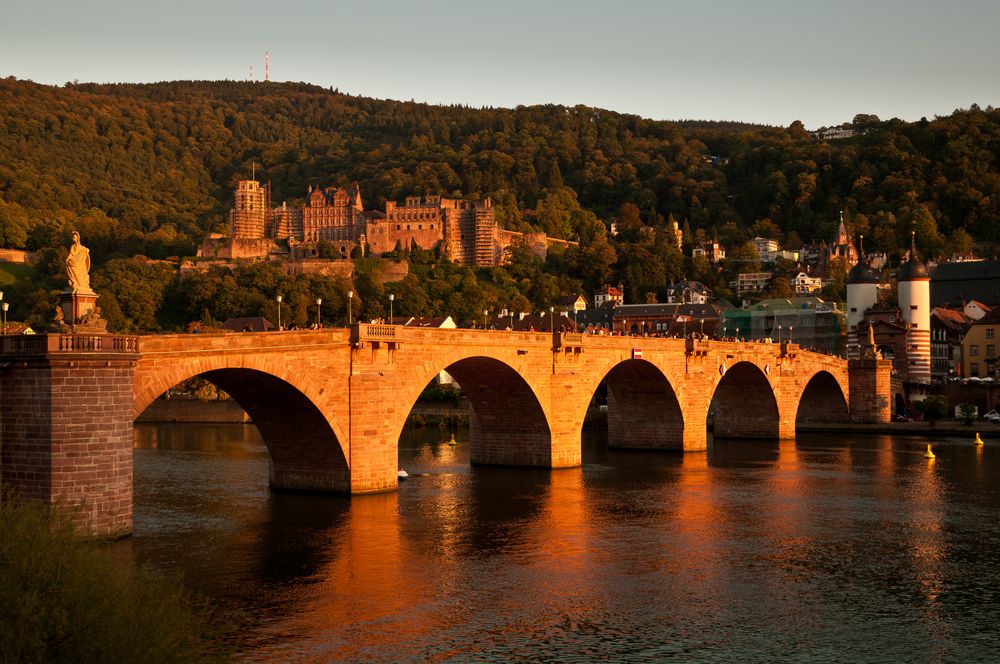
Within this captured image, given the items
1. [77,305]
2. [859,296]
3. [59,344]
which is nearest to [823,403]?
[859,296]

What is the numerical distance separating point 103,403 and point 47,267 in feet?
398

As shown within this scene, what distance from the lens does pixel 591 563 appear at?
3141 centimetres

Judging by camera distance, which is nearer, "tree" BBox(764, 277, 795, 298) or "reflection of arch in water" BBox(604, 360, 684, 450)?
"reflection of arch in water" BBox(604, 360, 684, 450)

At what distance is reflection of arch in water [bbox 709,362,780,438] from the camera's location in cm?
7425

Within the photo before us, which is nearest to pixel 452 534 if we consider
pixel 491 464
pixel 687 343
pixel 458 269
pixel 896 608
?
pixel 896 608

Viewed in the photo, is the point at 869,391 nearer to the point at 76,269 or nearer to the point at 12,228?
the point at 76,269

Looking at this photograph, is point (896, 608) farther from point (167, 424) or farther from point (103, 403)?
point (167, 424)

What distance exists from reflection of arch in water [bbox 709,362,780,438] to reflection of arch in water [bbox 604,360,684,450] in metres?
11.0

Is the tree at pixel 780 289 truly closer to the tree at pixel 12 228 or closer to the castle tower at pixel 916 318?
the castle tower at pixel 916 318

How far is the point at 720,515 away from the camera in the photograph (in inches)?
1593

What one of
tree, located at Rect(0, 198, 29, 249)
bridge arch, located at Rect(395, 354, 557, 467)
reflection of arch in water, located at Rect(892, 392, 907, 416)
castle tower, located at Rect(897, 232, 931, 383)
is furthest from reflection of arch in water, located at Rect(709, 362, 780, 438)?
tree, located at Rect(0, 198, 29, 249)

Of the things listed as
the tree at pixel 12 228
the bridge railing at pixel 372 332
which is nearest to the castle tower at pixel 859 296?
the bridge railing at pixel 372 332

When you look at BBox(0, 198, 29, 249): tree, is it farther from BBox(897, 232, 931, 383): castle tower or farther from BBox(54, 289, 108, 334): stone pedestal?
BBox(54, 289, 108, 334): stone pedestal

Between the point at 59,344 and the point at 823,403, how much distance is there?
231 ft
